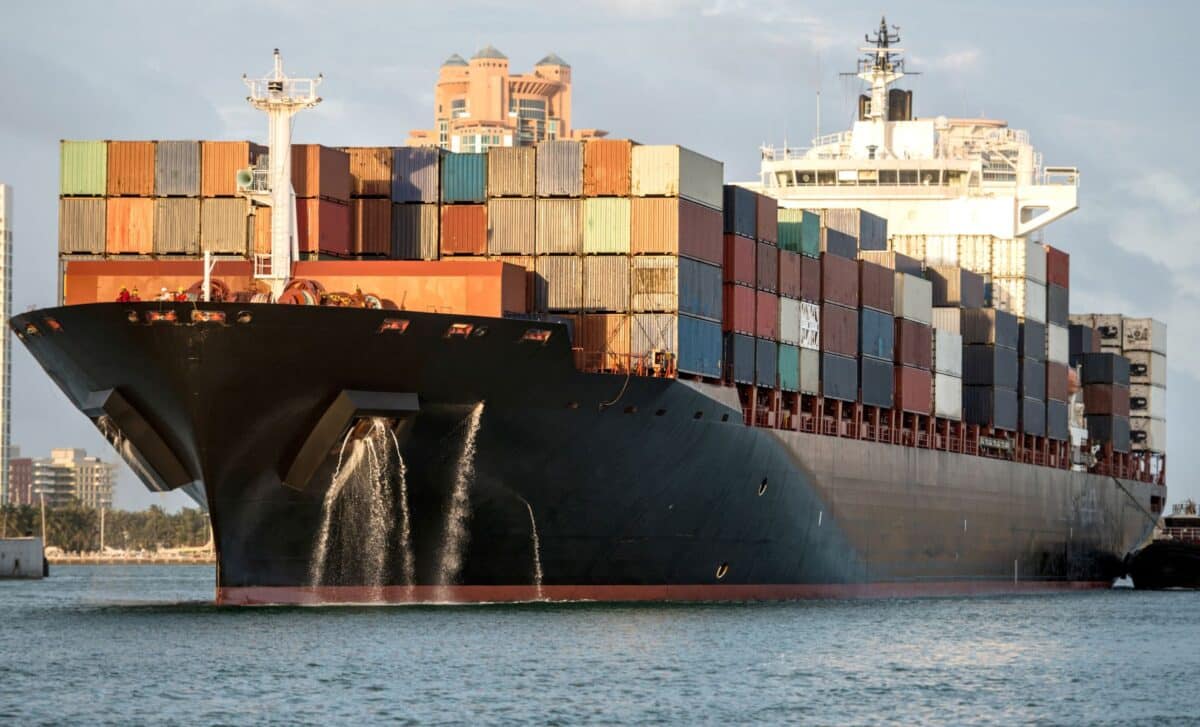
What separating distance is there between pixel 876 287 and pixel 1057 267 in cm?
1446

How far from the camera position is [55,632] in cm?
4009

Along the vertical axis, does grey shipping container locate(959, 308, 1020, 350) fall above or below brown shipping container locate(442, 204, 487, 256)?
below

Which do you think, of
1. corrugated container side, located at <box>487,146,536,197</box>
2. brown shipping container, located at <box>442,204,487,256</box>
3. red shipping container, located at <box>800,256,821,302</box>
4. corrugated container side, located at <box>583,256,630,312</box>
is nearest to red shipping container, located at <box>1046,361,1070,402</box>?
red shipping container, located at <box>800,256,821,302</box>

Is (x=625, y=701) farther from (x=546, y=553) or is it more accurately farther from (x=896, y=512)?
(x=896, y=512)

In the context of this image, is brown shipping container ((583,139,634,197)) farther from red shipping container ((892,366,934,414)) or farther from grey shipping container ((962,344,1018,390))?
grey shipping container ((962,344,1018,390))

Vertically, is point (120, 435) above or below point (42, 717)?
above

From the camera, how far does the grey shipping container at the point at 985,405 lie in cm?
6028

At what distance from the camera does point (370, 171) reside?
4359 cm

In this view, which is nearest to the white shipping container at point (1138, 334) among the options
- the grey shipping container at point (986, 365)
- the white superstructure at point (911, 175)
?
the white superstructure at point (911, 175)

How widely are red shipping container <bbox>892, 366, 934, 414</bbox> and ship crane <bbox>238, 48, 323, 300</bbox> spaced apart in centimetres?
2017

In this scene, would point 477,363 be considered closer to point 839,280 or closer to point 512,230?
point 512,230

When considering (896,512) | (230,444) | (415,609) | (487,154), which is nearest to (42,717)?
(230,444)

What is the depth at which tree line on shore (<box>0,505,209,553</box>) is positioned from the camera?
536 feet

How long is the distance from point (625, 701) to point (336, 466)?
1078 centimetres
